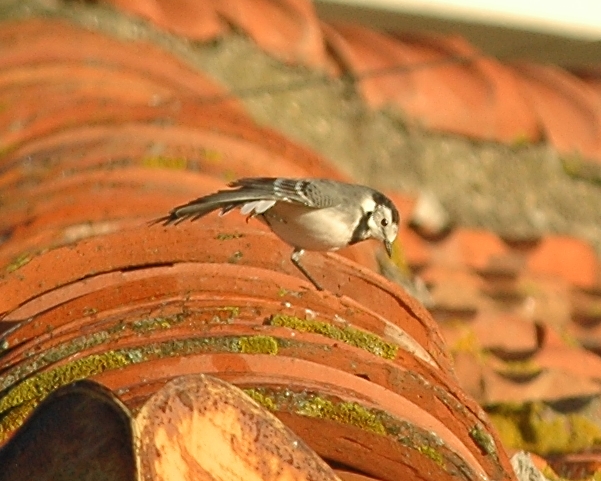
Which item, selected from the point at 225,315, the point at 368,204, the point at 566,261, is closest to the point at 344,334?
the point at 225,315

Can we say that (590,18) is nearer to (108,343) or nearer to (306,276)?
(306,276)

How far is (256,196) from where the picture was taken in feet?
7.64

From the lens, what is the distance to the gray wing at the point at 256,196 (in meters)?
2.20

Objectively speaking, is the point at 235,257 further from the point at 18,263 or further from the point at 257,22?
the point at 257,22

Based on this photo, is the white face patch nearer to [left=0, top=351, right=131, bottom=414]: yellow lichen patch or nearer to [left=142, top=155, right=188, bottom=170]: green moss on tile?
[left=142, top=155, right=188, bottom=170]: green moss on tile

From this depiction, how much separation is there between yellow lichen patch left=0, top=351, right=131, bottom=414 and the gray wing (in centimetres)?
44

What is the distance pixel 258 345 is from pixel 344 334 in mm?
186

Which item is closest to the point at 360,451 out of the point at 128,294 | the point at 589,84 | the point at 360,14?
the point at 128,294

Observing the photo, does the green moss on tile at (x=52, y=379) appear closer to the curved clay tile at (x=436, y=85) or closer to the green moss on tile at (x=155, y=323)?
the green moss on tile at (x=155, y=323)

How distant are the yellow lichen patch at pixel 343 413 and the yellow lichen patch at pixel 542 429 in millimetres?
835

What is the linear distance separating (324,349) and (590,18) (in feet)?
14.5

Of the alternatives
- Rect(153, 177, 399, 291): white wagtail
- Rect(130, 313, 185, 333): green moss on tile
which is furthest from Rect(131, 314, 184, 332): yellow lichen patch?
Rect(153, 177, 399, 291): white wagtail

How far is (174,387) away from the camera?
149 cm

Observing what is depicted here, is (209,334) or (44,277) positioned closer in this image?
(209,334)
